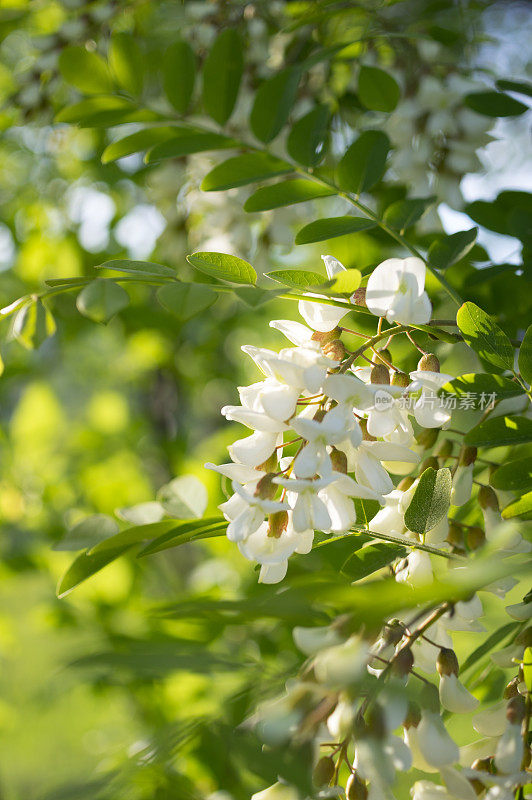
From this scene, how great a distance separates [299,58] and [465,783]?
2.64ft

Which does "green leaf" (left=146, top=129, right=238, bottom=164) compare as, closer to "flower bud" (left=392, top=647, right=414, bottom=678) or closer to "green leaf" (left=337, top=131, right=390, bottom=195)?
"green leaf" (left=337, top=131, right=390, bottom=195)

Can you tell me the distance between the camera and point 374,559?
15.8 inches

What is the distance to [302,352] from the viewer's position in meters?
0.37

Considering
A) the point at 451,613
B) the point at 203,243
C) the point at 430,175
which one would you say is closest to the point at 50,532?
the point at 203,243

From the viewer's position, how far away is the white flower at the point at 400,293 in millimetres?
386

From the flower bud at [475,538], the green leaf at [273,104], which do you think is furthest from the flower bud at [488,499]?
the green leaf at [273,104]

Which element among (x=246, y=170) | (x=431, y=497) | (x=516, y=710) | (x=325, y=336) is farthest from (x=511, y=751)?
(x=246, y=170)

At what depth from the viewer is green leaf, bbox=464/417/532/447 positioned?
1.30 ft

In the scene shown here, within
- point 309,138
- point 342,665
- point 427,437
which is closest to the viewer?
point 342,665

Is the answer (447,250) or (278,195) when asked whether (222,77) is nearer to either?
(278,195)

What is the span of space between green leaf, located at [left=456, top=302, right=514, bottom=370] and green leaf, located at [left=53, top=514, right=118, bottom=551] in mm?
279

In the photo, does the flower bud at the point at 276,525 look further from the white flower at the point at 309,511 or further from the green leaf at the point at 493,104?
the green leaf at the point at 493,104

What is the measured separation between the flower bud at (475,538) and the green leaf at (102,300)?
0.27 m

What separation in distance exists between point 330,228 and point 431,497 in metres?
0.21
